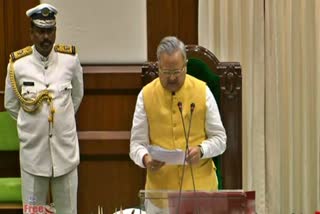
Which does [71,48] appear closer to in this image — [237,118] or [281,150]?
[237,118]

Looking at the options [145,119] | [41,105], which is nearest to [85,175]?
[41,105]

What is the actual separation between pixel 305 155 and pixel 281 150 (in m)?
0.17

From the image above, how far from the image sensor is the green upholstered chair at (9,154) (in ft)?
13.5

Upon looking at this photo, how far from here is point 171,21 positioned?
444 centimetres

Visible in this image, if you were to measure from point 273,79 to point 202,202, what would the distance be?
2.39 metres

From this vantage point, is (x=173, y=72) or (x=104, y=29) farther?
(x=104, y=29)

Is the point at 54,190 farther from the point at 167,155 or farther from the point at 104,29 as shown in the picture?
the point at 167,155

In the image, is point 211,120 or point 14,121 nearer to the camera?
point 211,120

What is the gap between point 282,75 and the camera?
434 cm

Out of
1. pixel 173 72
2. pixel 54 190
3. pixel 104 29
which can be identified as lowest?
pixel 54 190

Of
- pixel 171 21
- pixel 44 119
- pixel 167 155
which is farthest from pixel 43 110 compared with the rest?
pixel 167 155

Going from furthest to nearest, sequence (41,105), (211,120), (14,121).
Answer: (14,121), (41,105), (211,120)

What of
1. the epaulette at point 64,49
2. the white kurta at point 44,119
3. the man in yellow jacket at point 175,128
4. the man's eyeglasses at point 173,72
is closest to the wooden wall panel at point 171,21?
the epaulette at point 64,49

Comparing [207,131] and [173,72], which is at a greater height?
[173,72]
